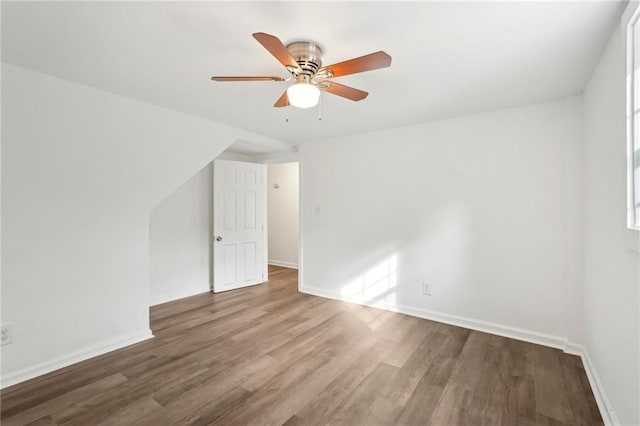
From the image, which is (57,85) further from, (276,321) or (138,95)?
(276,321)

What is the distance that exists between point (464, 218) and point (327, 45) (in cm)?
239

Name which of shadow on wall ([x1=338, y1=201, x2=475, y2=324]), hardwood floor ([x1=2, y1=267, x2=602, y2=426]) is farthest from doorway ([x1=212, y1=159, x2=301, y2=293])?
hardwood floor ([x1=2, y1=267, x2=602, y2=426])

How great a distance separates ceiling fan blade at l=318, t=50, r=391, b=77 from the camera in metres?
1.57

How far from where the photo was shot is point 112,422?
181 cm

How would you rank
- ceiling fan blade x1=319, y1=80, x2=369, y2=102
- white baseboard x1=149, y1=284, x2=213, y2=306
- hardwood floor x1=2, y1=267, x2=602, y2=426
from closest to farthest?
hardwood floor x1=2, y1=267, x2=602, y2=426, ceiling fan blade x1=319, y1=80, x2=369, y2=102, white baseboard x1=149, y1=284, x2=213, y2=306

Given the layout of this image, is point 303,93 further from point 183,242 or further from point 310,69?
point 183,242

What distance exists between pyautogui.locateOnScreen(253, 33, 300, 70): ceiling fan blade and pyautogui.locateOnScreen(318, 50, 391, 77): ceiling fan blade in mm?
225

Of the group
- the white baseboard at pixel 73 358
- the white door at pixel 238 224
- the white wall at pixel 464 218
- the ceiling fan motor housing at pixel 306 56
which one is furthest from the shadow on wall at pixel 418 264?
the white baseboard at pixel 73 358

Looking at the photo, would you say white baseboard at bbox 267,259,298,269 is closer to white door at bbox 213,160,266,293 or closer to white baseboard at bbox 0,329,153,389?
white door at bbox 213,160,266,293

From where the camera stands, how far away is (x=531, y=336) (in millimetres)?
2891

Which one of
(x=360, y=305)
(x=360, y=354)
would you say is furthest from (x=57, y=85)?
(x=360, y=305)

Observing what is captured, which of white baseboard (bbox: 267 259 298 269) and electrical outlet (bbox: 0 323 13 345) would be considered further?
white baseboard (bbox: 267 259 298 269)

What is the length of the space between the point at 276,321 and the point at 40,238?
90.4 inches

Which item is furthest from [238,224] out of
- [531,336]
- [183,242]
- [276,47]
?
[531,336]
